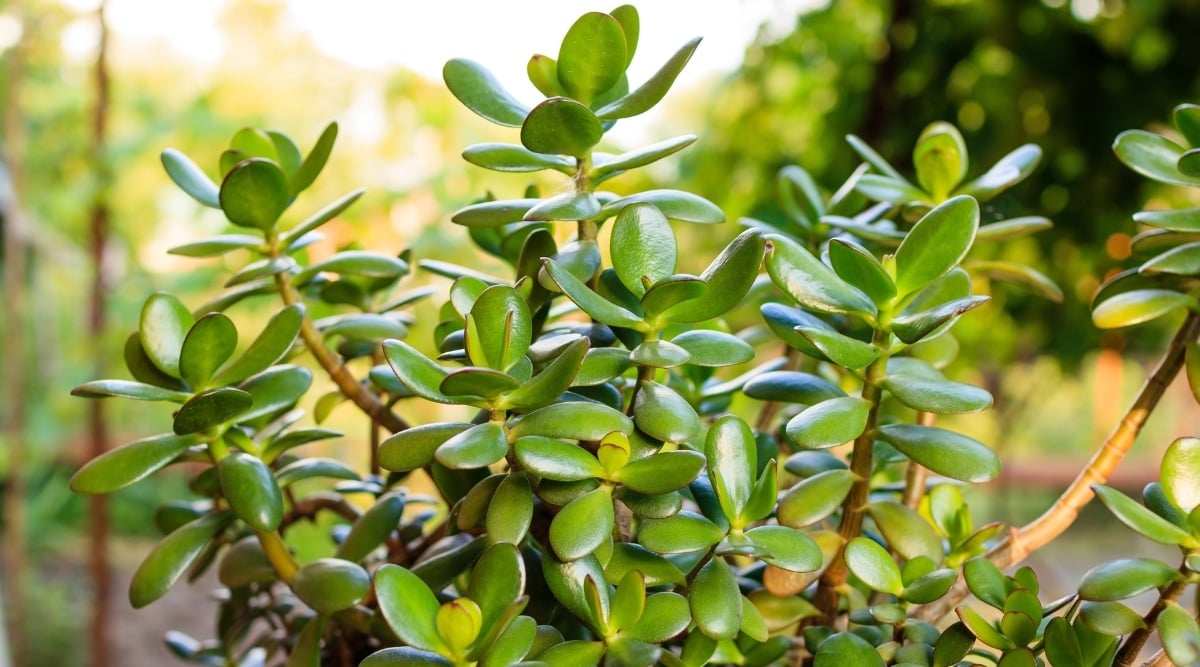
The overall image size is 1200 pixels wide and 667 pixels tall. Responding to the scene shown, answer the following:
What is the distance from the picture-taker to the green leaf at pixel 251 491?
32 centimetres

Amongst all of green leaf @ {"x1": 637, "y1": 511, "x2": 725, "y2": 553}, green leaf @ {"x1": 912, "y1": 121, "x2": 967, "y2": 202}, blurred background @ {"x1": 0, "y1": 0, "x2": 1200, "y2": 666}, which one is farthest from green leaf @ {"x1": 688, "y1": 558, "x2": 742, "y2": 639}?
blurred background @ {"x1": 0, "y1": 0, "x2": 1200, "y2": 666}

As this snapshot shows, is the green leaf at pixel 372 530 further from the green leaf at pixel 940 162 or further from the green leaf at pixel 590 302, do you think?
the green leaf at pixel 940 162

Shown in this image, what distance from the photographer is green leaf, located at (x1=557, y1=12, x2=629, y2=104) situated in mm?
329

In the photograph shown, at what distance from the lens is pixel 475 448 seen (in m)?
0.27

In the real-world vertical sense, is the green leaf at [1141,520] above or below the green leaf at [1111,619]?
above

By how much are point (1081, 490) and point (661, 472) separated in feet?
0.63

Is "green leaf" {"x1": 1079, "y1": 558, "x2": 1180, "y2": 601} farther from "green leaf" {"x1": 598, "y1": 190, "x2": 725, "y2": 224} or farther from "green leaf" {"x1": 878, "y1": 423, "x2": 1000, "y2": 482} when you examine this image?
"green leaf" {"x1": 598, "y1": 190, "x2": 725, "y2": 224}

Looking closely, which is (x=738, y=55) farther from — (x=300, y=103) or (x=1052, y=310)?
(x=300, y=103)

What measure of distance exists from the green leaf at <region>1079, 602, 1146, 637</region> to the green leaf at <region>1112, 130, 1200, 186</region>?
162 millimetres

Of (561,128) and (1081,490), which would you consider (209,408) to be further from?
(1081,490)

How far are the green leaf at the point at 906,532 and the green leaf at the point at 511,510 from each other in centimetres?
13

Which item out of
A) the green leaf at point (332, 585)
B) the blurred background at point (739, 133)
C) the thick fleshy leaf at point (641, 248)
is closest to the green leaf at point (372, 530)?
the green leaf at point (332, 585)

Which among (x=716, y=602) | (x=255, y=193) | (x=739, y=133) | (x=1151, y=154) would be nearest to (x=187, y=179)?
(x=255, y=193)

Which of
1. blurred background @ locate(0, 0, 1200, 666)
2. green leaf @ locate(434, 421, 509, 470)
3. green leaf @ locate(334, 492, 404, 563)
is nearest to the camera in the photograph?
green leaf @ locate(434, 421, 509, 470)
